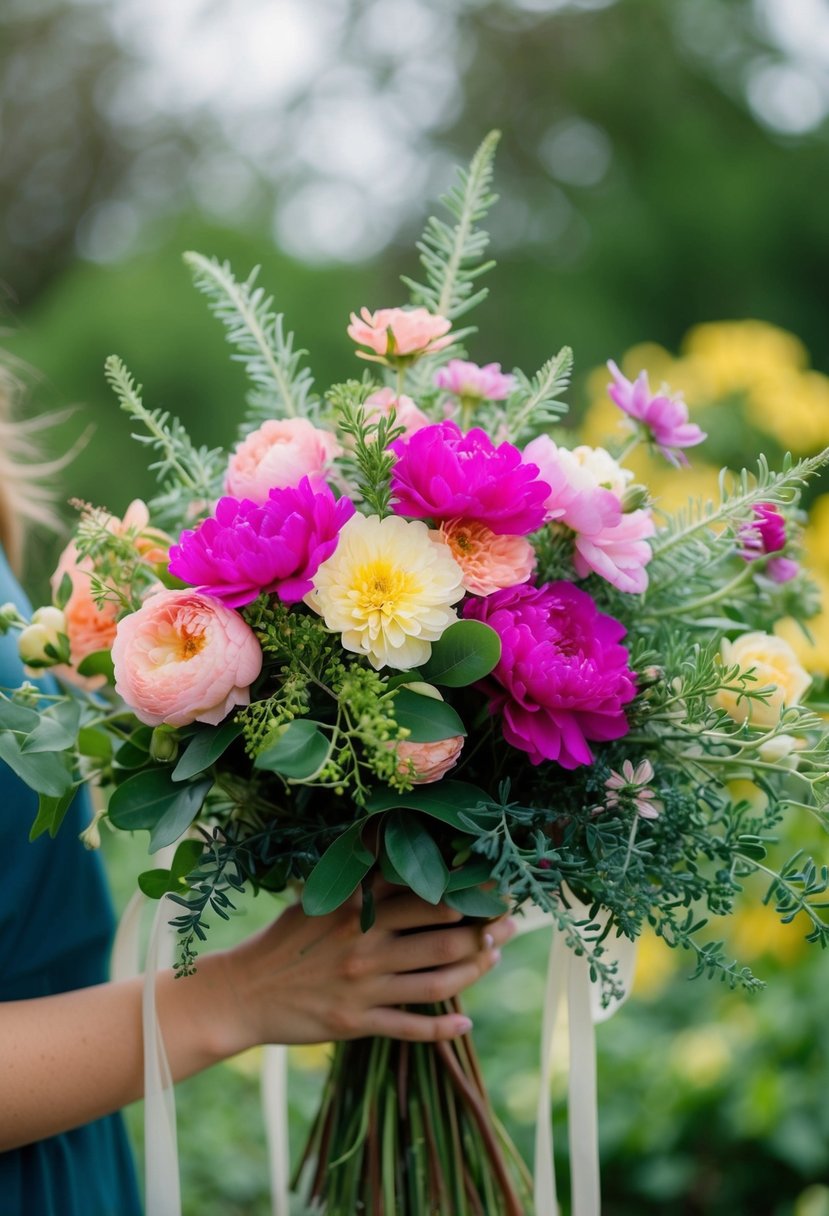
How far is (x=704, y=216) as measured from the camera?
9.48m

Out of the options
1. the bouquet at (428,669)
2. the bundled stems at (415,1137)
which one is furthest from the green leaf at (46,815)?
the bundled stems at (415,1137)

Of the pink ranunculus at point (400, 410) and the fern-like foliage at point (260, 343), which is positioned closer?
the pink ranunculus at point (400, 410)

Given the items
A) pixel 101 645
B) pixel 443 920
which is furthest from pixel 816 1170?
pixel 101 645

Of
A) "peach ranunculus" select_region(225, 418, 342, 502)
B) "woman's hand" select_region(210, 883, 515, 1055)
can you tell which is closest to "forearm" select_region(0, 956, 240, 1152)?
A: "woman's hand" select_region(210, 883, 515, 1055)

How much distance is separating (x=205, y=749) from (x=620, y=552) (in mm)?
407

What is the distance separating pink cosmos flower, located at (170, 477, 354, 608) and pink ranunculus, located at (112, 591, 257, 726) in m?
0.02

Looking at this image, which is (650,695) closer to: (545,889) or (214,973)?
(545,889)

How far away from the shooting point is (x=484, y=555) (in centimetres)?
91

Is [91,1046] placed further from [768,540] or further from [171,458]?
[768,540]

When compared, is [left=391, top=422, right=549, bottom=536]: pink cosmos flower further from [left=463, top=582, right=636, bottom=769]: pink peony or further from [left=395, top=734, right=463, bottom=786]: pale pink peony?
[left=395, top=734, right=463, bottom=786]: pale pink peony

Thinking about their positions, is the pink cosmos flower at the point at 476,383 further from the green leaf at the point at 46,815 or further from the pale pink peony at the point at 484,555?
the green leaf at the point at 46,815

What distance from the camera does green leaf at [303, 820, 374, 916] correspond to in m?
0.91

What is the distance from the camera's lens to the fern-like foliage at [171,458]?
1.02 meters

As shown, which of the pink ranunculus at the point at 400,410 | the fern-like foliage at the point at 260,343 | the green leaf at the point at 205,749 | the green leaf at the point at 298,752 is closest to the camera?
the green leaf at the point at 298,752
